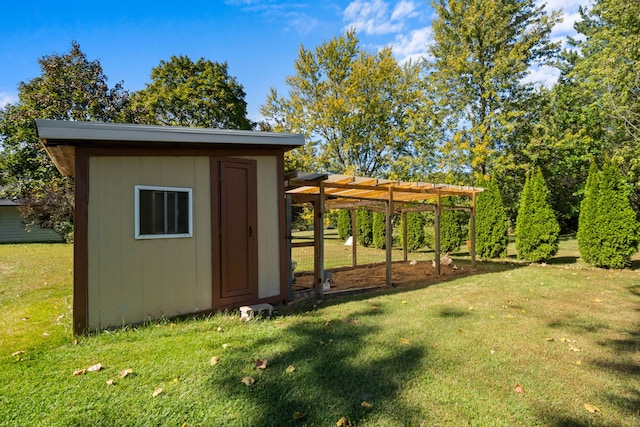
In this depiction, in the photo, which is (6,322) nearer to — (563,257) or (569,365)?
(569,365)

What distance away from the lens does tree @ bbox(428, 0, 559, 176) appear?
14.7 m

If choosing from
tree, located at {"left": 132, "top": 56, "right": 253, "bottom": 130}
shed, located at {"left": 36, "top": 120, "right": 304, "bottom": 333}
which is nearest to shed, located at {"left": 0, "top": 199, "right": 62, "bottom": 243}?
tree, located at {"left": 132, "top": 56, "right": 253, "bottom": 130}

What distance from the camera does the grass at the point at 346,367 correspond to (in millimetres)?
2350

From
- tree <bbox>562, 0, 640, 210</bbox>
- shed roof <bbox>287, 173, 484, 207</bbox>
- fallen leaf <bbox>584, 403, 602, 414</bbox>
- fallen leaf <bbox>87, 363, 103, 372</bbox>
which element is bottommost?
fallen leaf <bbox>584, 403, 602, 414</bbox>

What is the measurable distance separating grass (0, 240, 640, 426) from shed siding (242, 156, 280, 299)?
45cm

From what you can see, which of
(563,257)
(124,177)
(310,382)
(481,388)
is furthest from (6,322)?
(563,257)

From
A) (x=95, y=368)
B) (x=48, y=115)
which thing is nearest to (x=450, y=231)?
(x=95, y=368)

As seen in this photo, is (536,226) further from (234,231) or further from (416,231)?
(234,231)

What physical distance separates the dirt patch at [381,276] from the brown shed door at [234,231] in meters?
1.60

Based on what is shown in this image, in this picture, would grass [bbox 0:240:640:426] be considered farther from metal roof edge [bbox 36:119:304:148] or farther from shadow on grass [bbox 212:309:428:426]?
metal roof edge [bbox 36:119:304:148]

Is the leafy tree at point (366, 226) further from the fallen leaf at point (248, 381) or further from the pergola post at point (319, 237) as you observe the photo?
the fallen leaf at point (248, 381)

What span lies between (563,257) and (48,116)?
20.1 metres

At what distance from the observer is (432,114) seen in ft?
55.2

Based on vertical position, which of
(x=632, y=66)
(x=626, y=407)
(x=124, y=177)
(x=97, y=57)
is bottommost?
(x=626, y=407)
